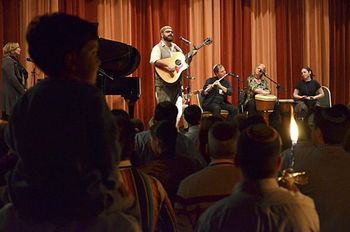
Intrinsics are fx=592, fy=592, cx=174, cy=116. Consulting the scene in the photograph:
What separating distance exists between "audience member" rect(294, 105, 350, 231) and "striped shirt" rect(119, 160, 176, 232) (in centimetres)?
66

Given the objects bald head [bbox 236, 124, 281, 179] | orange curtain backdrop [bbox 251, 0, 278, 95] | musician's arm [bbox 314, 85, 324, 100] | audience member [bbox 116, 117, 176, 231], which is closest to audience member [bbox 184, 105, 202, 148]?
audience member [bbox 116, 117, 176, 231]

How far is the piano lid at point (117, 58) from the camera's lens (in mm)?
6184

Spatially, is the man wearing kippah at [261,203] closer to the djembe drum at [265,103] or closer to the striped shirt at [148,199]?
the striped shirt at [148,199]

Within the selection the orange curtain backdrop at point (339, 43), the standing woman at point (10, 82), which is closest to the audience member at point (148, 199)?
the standing woman at point (10, 82)

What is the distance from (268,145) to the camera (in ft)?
5.93

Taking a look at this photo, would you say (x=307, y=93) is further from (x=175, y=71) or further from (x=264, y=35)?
(x=175, y=71)

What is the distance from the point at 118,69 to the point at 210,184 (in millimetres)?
4114

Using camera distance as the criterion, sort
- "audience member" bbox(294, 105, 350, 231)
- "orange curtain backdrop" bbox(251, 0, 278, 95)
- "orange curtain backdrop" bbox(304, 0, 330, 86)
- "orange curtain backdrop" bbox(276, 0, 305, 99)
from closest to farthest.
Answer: "audience member" bbox(294, 105, 350, 231)
"orange curtain backdrop" bbox(251, 0, 278, 95)
"orange curtain backdrop" bbox(276, 0, 305, 99)
"orange curtain backdrop" bbox(304, 0, 330, 86)

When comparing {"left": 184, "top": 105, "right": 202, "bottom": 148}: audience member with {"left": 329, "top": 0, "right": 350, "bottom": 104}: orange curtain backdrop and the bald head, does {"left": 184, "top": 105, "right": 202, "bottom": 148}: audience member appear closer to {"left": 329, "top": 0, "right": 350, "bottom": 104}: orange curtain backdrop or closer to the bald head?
the bald head

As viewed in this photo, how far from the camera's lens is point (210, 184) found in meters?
2.41

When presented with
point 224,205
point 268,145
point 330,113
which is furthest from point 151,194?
point 330,113

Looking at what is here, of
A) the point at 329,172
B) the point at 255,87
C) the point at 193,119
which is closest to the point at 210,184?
the point at 329,172

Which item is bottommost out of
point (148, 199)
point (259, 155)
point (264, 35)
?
point (148, 199)

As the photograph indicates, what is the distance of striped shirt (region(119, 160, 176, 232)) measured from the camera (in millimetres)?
2109
